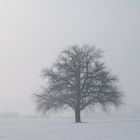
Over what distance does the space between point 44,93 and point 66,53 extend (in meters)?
5.72

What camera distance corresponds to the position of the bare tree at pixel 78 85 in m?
50.2

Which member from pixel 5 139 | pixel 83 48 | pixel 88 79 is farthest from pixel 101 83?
pixel 5 139

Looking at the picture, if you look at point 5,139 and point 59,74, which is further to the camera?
point 59,74

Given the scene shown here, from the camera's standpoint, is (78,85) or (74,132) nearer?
(74,132)

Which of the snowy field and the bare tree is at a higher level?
the bare tree

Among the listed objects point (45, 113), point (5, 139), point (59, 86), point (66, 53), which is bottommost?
point (5, 139)

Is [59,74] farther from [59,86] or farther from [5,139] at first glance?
[5,139]

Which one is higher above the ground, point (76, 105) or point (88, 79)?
point (88, 79)

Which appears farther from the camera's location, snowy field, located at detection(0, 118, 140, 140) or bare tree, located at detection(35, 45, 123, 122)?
bare tree, located at detection(35, 45, 123, 122)

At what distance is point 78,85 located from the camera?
165ft

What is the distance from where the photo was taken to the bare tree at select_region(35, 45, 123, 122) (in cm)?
→ 5023

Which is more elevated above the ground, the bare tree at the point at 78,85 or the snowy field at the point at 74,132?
the bare tree at the point at 78,85

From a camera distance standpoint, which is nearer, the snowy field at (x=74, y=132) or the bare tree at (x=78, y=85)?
the snowy field at (x=74, y=132)

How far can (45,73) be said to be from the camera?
2018 inches
